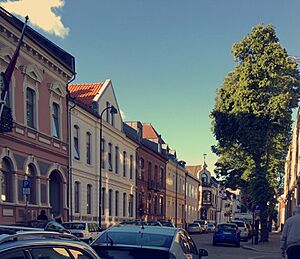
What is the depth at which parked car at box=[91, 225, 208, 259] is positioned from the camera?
6496 millimetres

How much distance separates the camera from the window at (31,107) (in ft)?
71.7

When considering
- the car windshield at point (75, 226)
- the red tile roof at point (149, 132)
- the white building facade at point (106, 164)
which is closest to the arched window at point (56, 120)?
the white building facade at point (106, 164)

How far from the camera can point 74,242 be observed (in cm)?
385

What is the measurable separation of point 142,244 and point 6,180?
1444 cm

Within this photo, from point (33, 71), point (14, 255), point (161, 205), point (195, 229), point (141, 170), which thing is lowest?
point (195, 229)

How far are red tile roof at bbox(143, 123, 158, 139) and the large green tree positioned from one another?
26.4m

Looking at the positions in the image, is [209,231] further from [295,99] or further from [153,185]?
[295,99]

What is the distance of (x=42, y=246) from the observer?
3.36m

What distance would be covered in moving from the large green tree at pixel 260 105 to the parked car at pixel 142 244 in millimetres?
23547

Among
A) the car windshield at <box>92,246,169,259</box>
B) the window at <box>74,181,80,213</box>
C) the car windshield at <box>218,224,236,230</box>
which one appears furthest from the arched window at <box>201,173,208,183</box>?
the car windshield at <box>92,246,169,259</box>

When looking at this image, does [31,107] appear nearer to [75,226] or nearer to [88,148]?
[75,226]

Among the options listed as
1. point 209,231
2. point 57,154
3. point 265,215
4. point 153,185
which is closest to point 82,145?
point 57,154

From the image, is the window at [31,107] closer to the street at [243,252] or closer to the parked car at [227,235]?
the street at [243,252]

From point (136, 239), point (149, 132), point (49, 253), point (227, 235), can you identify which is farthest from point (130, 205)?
point (49, 253)
